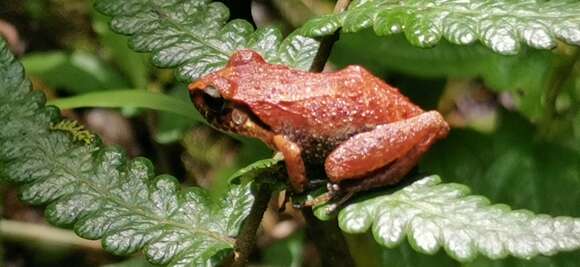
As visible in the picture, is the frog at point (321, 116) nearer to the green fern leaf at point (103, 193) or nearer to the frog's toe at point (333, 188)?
the frog's toe at point (333, 188)

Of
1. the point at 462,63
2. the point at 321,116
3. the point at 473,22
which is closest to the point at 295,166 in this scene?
the point at 321,116

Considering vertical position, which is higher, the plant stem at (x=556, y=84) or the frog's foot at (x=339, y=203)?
the frog's foot at (x=339, y=203)

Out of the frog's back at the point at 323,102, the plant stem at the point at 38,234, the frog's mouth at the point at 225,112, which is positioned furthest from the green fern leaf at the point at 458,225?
the plant stem at the point at 38,234

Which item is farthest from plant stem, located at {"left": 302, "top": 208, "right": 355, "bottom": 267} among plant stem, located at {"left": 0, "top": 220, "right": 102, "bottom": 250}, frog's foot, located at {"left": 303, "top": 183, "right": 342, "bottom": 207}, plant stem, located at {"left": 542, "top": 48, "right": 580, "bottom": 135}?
plant stem, located at {"left": 0, "top": 220, "right": 102, "bottom": 250}

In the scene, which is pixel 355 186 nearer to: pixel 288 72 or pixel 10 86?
pixel 288 72

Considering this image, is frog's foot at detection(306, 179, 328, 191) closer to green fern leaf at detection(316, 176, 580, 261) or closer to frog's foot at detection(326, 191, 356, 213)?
frog's foot at detection(326, 191, 356, 213)

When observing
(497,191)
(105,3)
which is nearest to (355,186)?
(105,3)
